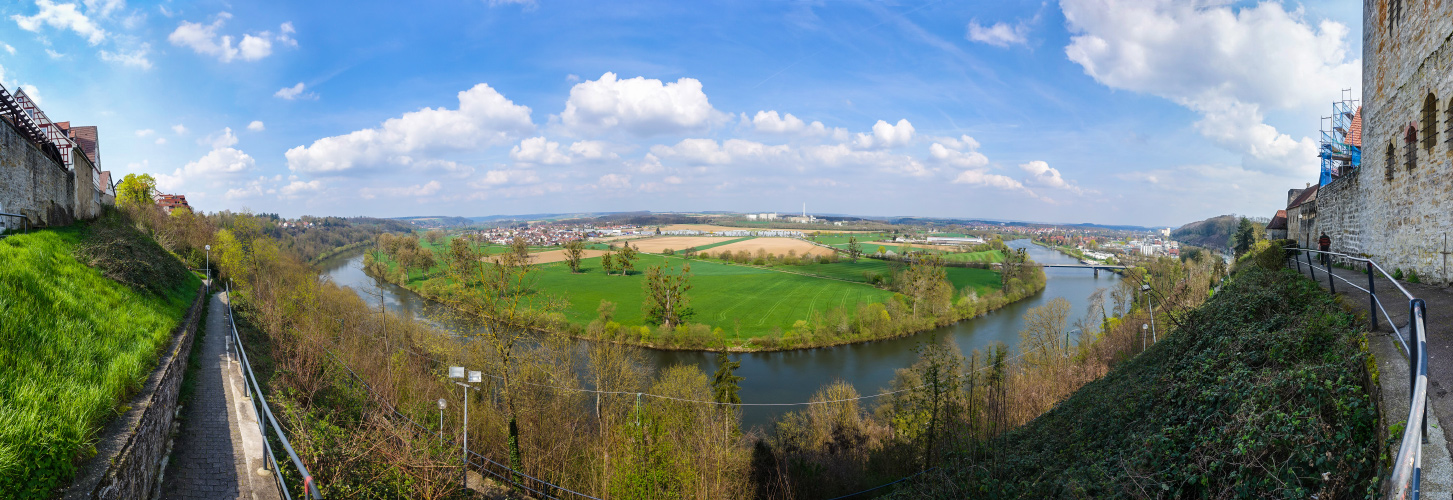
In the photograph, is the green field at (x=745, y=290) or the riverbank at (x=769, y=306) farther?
the green field at (x=745, y=290)

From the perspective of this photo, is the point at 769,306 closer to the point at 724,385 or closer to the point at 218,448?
the point at 724,385

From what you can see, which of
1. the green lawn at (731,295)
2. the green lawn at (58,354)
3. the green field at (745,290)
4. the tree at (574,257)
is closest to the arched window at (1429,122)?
the green lawn at (58,354)

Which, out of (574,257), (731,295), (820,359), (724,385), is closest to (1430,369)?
(724,385)

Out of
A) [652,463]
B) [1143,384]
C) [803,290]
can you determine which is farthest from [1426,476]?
[803,290]

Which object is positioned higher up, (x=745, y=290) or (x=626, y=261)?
(x=626, y=261)

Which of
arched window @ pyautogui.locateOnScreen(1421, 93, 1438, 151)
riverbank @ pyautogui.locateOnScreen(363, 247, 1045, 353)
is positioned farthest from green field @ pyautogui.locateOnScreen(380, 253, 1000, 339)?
arched window @ pyautogui.locateOnScreen(1421, 93, 1438, 151)

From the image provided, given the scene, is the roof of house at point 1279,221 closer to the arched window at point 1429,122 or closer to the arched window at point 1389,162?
the arched window at point 1389,162
